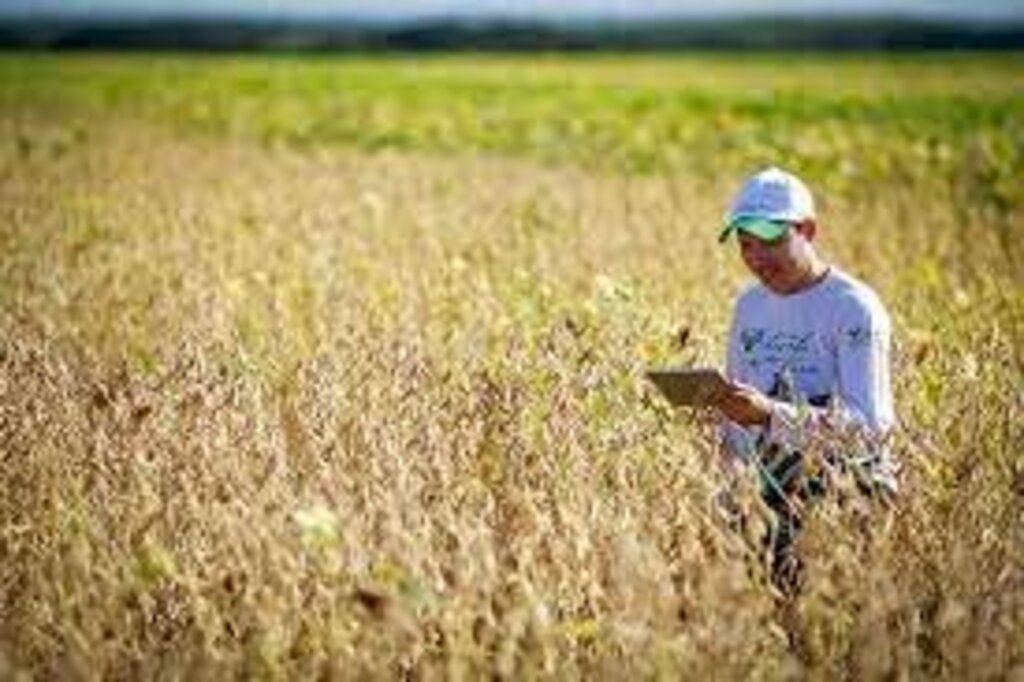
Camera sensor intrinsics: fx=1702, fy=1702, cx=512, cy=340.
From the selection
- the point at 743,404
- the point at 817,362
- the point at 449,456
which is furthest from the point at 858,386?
the point at 449,456

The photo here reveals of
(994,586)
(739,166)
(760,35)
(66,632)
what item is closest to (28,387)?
(66,632)

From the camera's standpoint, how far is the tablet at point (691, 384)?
3.59 metres

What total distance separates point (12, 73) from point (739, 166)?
28.3 m

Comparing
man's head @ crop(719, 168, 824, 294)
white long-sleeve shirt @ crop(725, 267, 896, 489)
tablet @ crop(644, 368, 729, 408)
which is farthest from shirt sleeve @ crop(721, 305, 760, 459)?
tablet @ crop(644, 368, 729, 408)

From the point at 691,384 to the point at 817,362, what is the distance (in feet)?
1.39

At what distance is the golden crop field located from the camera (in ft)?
10.0

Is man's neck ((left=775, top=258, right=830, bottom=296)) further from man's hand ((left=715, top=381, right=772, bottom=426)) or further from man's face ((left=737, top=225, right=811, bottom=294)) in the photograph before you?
man's hand ((left=715, top=381, right=772, bottom=426))

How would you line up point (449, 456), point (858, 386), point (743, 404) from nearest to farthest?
point (743, 404)
point (858, 386)
point (449, 456)

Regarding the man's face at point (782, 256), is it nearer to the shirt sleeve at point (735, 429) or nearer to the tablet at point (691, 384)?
the shirt sleeve at point (735, 429)

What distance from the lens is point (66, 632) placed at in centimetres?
313

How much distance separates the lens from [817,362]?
390 centimetres

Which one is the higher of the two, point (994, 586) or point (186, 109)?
point (994, 586)

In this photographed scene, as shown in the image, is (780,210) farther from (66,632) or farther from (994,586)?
(66,632)

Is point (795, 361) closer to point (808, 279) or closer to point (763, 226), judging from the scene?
point (808, 279)
